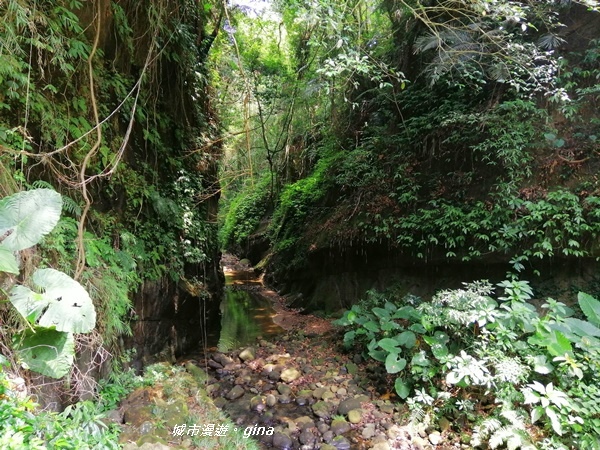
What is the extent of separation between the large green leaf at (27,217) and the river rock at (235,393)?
385 cm

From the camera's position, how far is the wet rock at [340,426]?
4301 millimetres

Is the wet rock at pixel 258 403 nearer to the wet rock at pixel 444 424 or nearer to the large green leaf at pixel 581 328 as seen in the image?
the wet rock at pixel 444 424

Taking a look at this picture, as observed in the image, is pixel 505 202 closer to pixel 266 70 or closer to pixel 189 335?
pixel 189 335

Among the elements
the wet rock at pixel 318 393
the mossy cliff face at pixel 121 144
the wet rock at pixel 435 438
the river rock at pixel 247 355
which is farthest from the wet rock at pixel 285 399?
the mossy cliff face at pixel 121 144

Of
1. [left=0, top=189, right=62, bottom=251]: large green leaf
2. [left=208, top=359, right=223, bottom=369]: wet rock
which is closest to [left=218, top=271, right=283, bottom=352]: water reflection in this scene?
[left=208, top=359, right=223, bottom=369]: wet rock

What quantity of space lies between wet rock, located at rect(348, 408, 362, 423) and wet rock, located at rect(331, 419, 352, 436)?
9cm

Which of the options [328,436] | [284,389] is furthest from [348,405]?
[284,389]

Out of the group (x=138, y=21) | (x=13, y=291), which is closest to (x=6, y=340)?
(x=13, y=291)

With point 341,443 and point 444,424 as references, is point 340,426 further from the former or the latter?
point 444,424

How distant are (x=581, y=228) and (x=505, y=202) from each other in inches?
42.1

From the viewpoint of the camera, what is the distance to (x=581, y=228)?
4875 millimetres

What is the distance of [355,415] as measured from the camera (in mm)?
4504

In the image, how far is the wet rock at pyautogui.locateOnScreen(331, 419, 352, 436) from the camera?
4301 millimetres

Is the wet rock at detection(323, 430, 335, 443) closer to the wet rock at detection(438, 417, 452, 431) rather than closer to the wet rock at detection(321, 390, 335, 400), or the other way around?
the wet rock at detection(321, 390, 335, 400)
